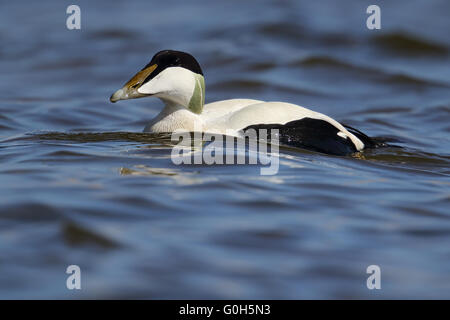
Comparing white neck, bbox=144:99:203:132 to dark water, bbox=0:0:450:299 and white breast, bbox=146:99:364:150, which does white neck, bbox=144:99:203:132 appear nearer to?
white breast, bbox=146:99:364:150

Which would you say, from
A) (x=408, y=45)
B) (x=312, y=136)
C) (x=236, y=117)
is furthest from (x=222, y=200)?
(x=408, y=45)

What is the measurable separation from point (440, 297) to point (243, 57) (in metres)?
→ 8.75

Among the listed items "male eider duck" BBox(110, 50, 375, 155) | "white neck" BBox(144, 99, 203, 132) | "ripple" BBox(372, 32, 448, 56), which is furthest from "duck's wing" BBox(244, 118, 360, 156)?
"ripple" BBox(372, 32, 448, 56)

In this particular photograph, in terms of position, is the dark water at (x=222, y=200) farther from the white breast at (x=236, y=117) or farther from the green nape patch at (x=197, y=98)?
the green nape patch at (x=197, y=98)

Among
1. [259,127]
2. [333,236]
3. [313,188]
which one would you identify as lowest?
[333,236]

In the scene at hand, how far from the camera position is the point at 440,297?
3.77 meters

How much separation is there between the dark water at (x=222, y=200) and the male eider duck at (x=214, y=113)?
14 cm

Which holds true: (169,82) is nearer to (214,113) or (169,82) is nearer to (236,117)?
(214,113)

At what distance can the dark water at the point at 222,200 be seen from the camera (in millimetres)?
3877

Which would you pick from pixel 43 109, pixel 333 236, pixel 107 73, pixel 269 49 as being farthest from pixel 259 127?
pixel 269 49

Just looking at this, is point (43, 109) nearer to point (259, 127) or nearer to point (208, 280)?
point (259, 127)

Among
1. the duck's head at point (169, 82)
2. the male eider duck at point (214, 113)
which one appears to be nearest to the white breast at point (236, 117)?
the male eider duck at point (214, 113)

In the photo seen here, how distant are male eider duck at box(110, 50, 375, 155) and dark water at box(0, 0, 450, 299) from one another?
14 cm

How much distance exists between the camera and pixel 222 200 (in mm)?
4984
